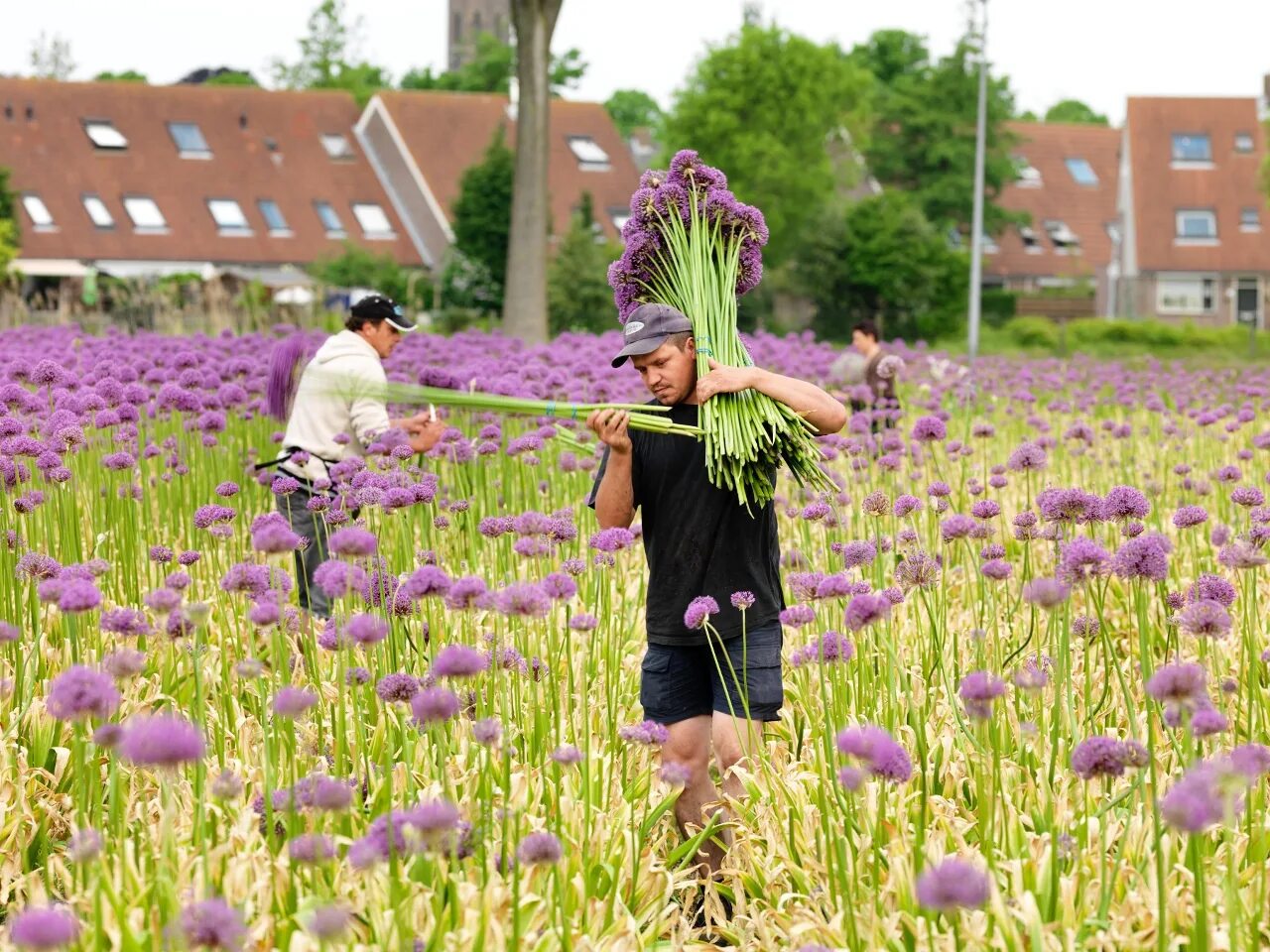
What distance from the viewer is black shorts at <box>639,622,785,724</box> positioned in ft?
16.2

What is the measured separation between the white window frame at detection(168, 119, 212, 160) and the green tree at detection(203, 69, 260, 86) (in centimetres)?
2118

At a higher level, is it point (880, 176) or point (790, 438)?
point (880, 176)

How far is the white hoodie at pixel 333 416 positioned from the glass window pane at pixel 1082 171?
59728mm

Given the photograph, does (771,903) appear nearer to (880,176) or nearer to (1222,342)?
(1222,342)

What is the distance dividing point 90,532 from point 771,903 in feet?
17.5

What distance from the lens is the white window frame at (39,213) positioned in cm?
4544

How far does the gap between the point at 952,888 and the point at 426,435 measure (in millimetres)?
4857

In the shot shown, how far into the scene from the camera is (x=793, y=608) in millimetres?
4645

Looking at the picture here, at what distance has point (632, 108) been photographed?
292 feet

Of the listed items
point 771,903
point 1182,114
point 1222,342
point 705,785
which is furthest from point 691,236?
point 1182,114

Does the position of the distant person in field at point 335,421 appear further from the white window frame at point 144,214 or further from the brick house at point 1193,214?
the brick house at point 1193,214

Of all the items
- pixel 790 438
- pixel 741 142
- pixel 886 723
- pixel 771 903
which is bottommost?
pixel 771 903

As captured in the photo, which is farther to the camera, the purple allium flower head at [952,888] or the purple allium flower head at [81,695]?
the purple allium flower head at [81,695]

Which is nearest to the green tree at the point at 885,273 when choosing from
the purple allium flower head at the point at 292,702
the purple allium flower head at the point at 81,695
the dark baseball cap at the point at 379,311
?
the dark baseball cap at the point at 379,311
